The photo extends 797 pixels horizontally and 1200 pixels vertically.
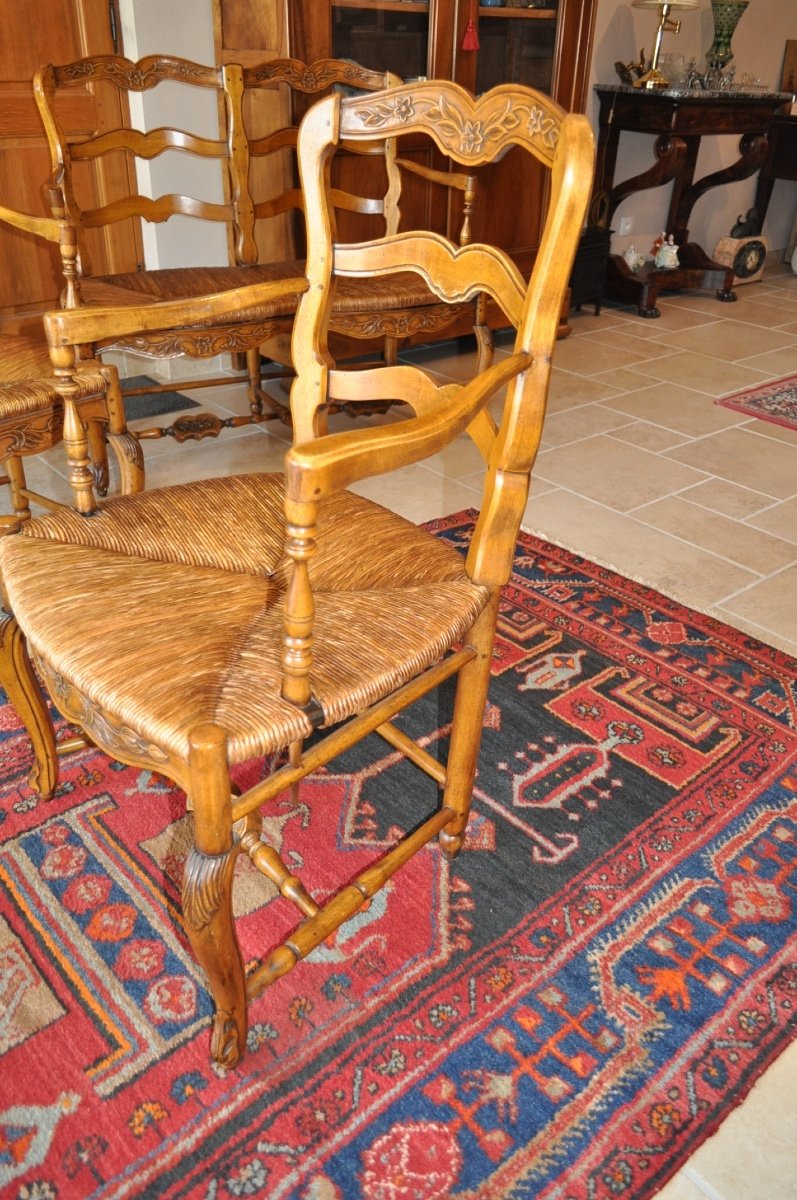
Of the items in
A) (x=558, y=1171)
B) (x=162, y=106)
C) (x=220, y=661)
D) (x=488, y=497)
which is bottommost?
(x=558, y=1171)

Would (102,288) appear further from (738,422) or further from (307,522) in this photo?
(738,422)

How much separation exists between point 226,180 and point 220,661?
2.66 meters

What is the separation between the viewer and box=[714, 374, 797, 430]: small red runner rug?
336cm

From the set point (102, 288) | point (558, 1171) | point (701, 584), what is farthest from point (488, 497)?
point (102, 288)

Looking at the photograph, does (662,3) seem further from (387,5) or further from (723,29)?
(387,5)

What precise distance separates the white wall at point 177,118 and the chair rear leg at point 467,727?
243 centimetres

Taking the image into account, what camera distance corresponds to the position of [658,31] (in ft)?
13.5

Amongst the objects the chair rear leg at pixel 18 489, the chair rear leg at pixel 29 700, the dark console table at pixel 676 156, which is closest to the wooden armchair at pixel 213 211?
the chair rear leg at pixel 18 489

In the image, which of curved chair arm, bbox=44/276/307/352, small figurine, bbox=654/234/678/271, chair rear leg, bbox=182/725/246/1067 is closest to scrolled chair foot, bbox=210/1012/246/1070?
chair rear leg, bbox=182/725/246/1067

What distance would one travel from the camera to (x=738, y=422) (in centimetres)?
332

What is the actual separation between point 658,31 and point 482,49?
1.18 metres

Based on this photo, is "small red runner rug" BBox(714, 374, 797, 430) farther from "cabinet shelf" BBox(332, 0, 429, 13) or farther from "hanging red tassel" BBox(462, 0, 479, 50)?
"cabinet shelf" BBox(332, 0, 429, 13)

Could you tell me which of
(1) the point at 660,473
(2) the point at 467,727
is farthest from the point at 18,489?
(1) the point at 660,473

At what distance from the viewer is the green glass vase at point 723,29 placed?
4.37 m
